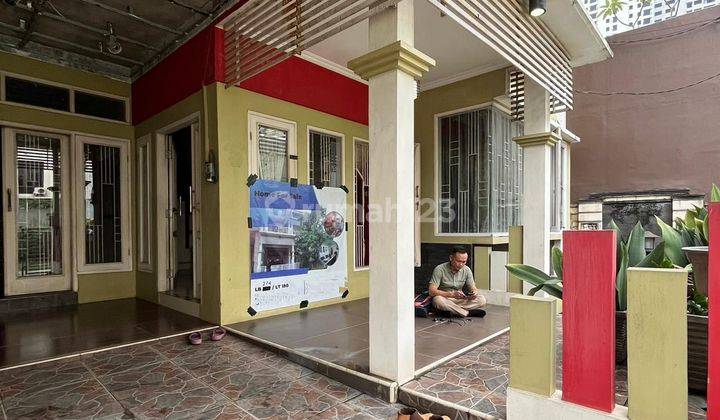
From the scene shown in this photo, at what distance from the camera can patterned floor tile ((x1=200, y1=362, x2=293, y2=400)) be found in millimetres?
2633

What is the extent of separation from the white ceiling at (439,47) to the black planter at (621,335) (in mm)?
3256

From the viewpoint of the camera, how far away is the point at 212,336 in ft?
12.3

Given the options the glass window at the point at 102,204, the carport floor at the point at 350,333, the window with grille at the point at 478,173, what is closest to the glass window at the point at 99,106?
the glass window at the point at 102,204

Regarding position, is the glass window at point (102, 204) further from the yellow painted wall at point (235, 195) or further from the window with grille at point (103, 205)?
the yellow painted wall at point (235, 195)

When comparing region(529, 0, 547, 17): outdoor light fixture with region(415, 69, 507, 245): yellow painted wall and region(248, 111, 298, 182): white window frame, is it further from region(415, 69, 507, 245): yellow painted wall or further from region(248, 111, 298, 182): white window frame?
region(248, 111, 298, 182): white window frame

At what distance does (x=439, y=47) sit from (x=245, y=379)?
427 centimetres

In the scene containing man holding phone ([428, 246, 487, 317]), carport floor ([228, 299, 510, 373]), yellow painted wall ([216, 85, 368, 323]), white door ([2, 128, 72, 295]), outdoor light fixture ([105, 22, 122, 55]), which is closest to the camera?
carport floor ([228, 299, 510, 373])

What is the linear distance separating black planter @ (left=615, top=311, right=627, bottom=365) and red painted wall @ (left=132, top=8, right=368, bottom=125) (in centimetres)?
401

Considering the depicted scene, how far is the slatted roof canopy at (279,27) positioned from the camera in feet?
8.98

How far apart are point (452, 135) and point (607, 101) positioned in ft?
14.1

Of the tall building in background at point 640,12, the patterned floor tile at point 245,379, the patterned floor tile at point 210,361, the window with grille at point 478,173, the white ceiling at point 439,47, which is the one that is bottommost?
the patterned floor tile at point 210,361

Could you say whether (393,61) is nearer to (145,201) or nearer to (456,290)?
(456,290)

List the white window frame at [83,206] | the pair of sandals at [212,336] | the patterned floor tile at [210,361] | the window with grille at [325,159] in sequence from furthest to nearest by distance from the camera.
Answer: the white window frame at [83,206], the window with grille at [325,159], the pair of sandals at [212,336], the patterned floor tile at [210,361]

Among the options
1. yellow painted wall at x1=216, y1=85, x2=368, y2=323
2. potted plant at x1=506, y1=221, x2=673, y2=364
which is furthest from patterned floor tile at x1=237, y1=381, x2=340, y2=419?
yellow painted wall at x1=216, y1=85, x2=368, y2=323
